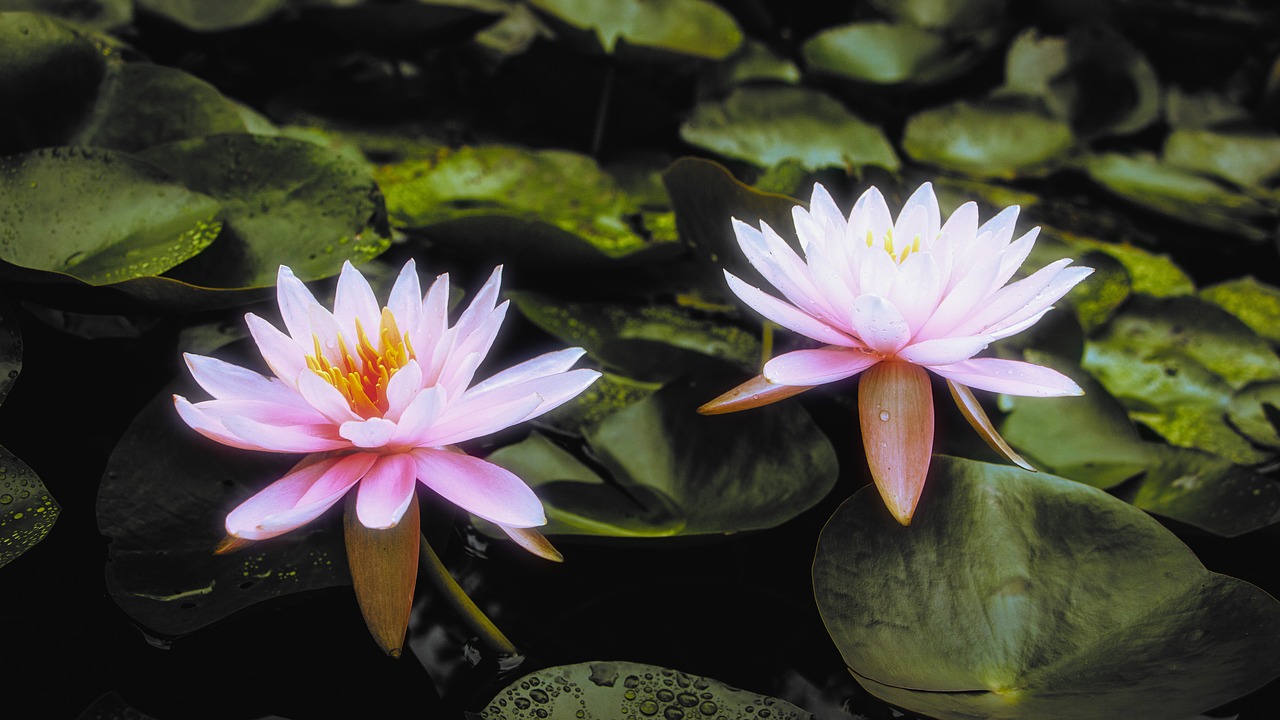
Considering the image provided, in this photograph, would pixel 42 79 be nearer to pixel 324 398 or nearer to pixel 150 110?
pixel 150 110

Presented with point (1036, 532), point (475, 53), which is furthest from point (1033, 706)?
point (475, 53)

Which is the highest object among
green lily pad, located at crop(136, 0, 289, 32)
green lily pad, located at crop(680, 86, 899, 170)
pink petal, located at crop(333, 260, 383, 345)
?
pink petal, located at crop(333, 260, 383, 345)

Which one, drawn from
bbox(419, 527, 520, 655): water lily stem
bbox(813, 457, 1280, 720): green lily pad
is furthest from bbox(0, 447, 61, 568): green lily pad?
bbox(813, 457, 1280, 720): green lily pad

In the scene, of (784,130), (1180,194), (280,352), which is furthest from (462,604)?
(1180,194)

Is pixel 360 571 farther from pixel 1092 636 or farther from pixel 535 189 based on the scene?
pixel 535 189

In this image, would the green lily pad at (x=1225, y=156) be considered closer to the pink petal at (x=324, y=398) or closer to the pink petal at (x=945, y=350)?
the pink petal at (x=945, y=350)

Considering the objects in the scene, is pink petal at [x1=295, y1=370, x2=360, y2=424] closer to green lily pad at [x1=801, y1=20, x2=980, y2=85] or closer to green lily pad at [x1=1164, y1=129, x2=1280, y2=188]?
Result: green lily pad at [x1=801, y1=20, x2=980, y2=85]
